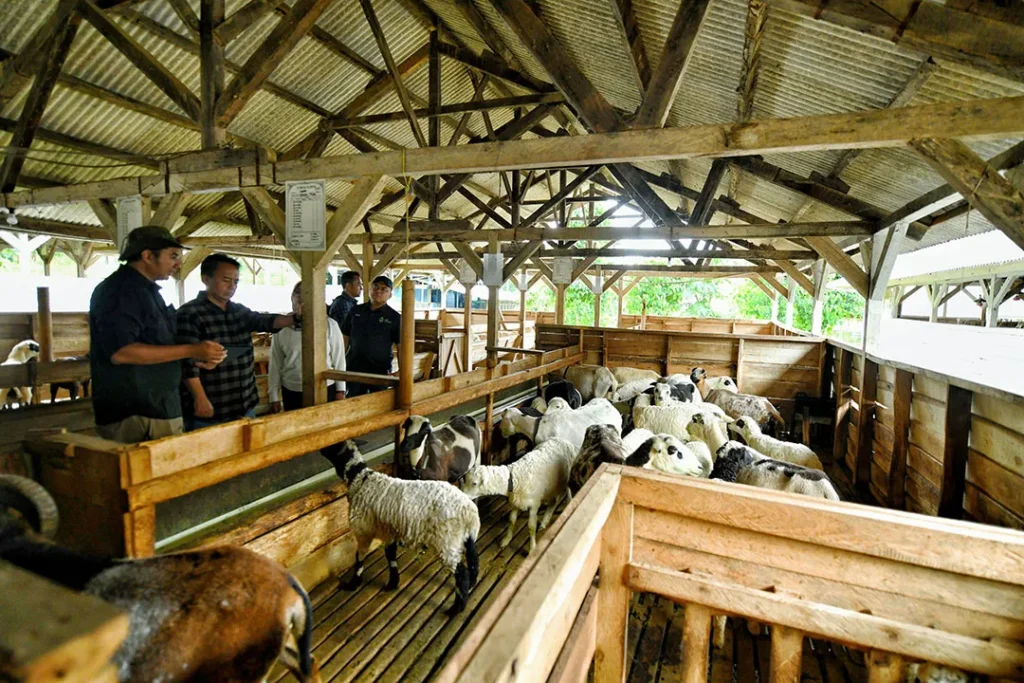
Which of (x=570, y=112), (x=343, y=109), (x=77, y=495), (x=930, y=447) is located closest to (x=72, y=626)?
(x=77, y=495)

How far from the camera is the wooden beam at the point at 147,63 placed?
12.4 feet

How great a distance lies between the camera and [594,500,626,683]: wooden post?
1.68 meters

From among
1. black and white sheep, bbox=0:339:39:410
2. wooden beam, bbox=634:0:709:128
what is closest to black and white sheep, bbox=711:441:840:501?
wooden beam, bbox=634:0:709:128

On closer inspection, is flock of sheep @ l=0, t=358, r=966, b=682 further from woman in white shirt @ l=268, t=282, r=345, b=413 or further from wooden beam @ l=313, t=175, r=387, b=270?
wooden beam @ l=313, t=175, r=387, b=270

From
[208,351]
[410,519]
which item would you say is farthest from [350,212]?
[410,519]

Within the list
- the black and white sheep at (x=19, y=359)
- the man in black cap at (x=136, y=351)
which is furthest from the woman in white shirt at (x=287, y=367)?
the black and white sheep at (x=19, y=359)

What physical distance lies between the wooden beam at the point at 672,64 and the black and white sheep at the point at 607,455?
2.56 meters

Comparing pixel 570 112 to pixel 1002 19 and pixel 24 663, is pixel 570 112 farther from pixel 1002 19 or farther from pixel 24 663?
Answer: pixel 24 663

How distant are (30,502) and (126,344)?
101cm

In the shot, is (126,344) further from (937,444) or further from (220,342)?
(937,444)

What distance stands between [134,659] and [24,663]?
32.8 inches

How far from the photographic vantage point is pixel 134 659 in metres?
1.15

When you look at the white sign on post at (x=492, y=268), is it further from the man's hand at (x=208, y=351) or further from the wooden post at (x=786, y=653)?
the wooden post at (x=786, y=653)

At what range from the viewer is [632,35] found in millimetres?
3158
